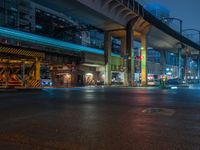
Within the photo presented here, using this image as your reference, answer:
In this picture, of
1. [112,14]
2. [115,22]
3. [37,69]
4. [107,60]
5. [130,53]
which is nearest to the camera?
[37,69]

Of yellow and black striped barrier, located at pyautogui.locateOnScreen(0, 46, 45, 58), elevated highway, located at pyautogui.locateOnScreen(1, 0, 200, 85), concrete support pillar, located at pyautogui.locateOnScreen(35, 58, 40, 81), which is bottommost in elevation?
concrete support pillar, located at pyautogui.locateOnScreen(35, 58, 40, 81)

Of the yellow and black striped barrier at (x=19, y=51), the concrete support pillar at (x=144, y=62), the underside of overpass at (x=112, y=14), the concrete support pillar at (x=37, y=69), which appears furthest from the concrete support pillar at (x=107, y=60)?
the yellow and black striped barrier at (x=19, y=51)

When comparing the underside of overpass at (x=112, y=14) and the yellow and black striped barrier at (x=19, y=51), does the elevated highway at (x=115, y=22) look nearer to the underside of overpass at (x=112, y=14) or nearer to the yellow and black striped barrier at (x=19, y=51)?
the underside of overpass at (x=112, y=14)

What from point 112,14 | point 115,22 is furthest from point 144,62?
point 112,14

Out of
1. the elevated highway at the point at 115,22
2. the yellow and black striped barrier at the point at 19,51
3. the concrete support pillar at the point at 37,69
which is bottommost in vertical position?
the concrete support pillar at the point at 37,69

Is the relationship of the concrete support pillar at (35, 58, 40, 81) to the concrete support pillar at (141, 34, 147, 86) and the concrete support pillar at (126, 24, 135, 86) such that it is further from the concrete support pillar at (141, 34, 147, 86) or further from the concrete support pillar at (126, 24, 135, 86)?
the concrete support pillar at (141, 34, 147, 86)

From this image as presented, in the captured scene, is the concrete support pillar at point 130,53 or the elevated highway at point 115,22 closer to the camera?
the elevated highway at point 115,22

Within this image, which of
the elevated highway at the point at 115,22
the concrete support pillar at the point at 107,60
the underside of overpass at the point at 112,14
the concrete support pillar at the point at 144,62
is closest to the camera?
the underside of overpass at the point at 112,14

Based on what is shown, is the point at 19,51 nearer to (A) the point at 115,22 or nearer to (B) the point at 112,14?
(B) the point at 112,14

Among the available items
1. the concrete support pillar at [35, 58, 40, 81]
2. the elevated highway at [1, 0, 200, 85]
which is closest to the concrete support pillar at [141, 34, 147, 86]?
the elevated highway at [1, 0, 200, 85]

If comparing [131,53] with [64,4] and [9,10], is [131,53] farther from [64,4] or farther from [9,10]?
[9,10]

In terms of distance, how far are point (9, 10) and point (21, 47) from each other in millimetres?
65489

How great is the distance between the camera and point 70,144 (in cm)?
565

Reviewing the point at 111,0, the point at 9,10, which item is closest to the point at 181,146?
the point at 111,0
